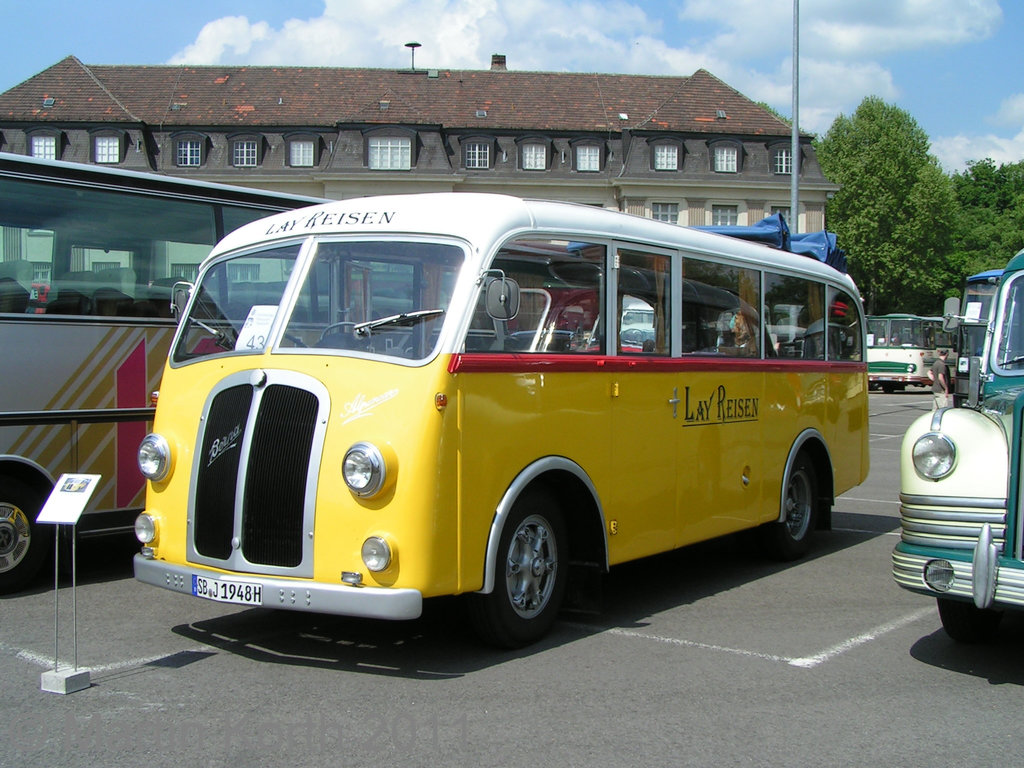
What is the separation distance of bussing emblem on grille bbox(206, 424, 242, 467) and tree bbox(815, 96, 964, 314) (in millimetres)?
63793

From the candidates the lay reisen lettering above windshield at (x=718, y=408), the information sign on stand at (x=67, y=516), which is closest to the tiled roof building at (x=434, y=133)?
the lay reisen lettering above windshield at (x=718, y=408)

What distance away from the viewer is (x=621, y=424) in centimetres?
715

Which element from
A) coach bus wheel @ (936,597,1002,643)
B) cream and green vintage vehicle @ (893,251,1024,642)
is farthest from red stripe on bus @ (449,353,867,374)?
coach bus wheel @ (936,597,1002,643)

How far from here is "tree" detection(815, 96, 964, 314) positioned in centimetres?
6556

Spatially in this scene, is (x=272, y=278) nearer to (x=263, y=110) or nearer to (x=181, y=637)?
(x=181, y=637)

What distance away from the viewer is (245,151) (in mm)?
58656

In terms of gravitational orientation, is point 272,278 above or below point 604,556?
above

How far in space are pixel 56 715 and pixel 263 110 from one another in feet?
192

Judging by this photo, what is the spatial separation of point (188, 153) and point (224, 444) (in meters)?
55.6

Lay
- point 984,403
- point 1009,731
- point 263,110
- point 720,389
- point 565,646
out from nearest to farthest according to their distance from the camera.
Answer: point 1009,731, point 565,646, point 984,403, point 720,389, point 263,110

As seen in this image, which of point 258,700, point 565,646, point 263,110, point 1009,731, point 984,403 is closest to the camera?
point 1009,731

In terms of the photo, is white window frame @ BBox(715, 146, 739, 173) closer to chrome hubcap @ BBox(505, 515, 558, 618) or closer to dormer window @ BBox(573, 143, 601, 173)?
dormer window @ BBox(573, 143, 601, 173)

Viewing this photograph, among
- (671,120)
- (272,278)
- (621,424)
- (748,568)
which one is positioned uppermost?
(671,120)

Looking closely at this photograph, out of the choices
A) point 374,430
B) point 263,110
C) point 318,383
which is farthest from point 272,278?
point 263,110
